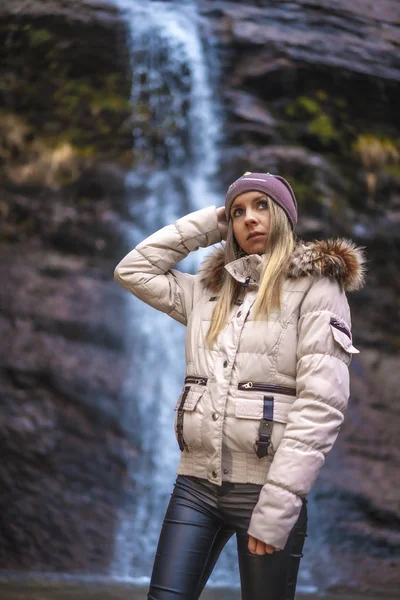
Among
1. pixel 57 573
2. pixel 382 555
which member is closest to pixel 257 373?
pixel 57 573

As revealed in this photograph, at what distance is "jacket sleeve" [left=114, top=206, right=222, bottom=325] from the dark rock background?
15.2 ft

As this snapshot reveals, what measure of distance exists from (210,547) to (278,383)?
1.96 ft

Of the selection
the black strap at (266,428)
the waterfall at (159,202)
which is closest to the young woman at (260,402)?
the black strap at (266,428)

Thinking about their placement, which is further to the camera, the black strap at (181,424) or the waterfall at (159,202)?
the waterfall at (159,202)

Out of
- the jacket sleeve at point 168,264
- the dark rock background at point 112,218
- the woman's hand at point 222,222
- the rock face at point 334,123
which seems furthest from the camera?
the rock face at point 334,123

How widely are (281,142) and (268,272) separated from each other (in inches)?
315

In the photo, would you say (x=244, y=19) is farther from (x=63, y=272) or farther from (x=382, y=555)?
(x=382, y=555)

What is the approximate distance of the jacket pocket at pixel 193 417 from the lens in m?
2.63

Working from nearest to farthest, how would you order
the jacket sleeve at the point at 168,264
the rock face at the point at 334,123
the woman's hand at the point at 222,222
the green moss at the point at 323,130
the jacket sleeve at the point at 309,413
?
1. the jacket sleeve at the point at 309,413
2. the jacket sleeve at the point at 168,264
3. the woman's hand at the point at 222,222
4. the rock face at the point at 334,123
5. the green moss at the point at 323,130

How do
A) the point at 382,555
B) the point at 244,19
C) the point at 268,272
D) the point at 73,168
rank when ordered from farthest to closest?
the point at 244,19 < the point at 73,168 < the point at 382,555 < the point at 268,272

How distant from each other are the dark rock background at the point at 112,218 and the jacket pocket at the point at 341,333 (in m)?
5.05

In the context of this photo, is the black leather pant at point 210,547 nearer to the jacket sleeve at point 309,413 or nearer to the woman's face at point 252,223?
the jacket sleeve at point 309,413

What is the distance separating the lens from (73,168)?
1038 cm

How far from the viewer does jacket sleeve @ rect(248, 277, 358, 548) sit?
7.74 ft
